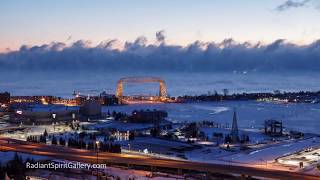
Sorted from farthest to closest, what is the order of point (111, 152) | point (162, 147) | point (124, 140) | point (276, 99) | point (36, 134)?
point (276, 99), point (36, 134), point (124, 140), point (162, 147), point (111, 152)

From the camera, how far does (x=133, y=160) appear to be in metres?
21.8

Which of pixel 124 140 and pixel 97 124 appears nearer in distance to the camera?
pixel 124 140

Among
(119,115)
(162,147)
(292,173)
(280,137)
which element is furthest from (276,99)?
(292,173)

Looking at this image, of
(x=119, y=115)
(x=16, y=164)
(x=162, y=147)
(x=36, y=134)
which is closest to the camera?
(x=16, y=164)

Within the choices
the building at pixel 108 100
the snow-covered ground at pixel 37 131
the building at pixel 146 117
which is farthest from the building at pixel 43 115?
the building at pixel 108 100

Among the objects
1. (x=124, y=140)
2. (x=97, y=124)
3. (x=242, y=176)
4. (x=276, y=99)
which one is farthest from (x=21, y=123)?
(x=276, y=99)

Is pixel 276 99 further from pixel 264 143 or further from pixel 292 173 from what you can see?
pixel 292 173

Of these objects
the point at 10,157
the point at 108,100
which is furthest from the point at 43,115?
the point at 108,100

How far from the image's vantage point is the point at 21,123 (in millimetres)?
37594

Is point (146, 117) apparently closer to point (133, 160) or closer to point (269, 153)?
point (269, 153)

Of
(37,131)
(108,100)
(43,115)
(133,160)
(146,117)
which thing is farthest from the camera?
(108,100)

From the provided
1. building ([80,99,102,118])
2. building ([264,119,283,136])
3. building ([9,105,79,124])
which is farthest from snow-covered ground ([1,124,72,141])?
building ([264,119,283,136])

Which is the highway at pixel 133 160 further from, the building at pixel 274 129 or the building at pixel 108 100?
the building at pixel 108 100

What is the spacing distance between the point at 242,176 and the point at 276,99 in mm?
56136
